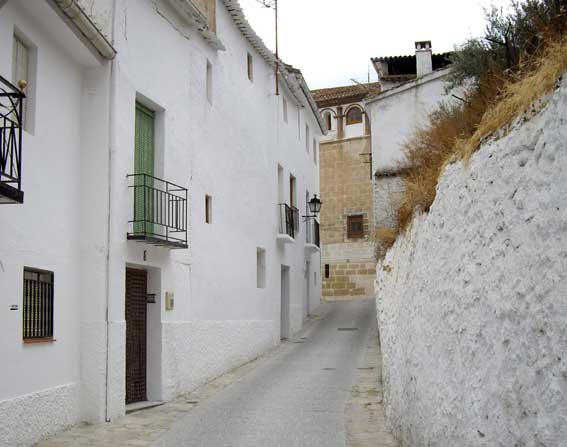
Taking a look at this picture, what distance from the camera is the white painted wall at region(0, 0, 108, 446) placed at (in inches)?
326

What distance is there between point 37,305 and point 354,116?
26.0 metres

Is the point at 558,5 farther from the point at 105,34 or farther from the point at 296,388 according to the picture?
the point at 296,388

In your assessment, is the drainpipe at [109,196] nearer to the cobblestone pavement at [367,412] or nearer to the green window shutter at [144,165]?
the green window shutter at [144,165]

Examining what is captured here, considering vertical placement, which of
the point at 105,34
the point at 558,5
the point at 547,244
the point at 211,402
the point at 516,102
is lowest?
the point at 211,402

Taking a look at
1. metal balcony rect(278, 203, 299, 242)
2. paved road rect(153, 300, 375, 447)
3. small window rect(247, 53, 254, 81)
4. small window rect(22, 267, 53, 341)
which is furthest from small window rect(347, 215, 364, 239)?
small window rect(22, 267, 53, 341)

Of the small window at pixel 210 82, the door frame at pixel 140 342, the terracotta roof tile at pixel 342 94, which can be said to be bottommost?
the door frame at pixel 140 342

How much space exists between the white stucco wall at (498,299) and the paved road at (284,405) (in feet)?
7.80

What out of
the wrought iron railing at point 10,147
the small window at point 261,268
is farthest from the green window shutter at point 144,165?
the small window at point 261,268

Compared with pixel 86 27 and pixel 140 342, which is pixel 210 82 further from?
pixel 140 342

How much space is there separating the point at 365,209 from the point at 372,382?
65.5 ft

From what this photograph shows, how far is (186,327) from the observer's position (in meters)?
12.9

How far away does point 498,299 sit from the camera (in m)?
5.02

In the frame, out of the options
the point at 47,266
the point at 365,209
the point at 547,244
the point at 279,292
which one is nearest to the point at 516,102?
the point at 547,244

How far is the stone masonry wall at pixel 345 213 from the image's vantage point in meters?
31.6
